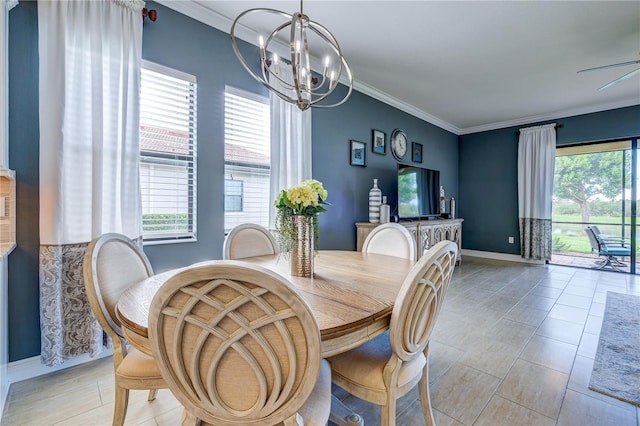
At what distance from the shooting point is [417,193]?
4.50m

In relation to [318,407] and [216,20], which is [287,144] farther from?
[318,407]

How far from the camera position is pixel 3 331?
1580 mm

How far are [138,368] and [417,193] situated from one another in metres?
4.16

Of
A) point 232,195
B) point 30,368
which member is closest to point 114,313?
point 30,368

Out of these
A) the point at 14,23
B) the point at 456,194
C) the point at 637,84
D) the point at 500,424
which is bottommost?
the point at 500,424

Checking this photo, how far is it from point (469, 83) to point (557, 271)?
3.36m

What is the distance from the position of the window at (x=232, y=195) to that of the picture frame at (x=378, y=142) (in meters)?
2.24

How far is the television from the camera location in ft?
13.9

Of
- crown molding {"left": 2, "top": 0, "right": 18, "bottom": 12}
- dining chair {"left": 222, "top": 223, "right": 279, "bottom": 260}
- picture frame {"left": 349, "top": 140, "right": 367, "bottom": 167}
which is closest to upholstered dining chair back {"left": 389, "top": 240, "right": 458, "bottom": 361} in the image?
dining chair {"left": 222, "top": 223, "right": 279, "bottom": 260}

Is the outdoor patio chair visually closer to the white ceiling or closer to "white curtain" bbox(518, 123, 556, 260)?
"white curtain" bbox(518, 123, 556, 260)

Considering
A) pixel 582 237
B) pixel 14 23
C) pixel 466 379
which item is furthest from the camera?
pixel 582 237

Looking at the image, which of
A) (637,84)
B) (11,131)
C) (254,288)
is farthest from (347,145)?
(637,84)

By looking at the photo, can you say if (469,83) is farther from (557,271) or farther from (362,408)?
(362,408)

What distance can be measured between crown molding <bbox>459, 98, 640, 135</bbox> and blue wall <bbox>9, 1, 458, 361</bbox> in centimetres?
276
